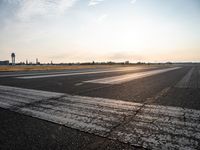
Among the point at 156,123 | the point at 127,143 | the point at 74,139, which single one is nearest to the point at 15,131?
the point at 74,139

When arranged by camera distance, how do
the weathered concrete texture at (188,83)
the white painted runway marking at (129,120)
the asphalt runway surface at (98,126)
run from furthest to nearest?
1. the weathered concrete texture at (188,83)
2. the white painted runway marking at (129,120)
3. the asphalt runway surface at (98,126)

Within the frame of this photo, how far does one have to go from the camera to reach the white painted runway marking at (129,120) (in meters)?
2.96

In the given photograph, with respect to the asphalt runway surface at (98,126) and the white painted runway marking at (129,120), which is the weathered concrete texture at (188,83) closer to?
the asphalt runway surface at (98,126)

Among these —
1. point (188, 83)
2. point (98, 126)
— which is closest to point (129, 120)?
point (98, 126)

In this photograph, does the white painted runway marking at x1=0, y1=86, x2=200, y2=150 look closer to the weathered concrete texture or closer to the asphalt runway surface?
the asphalt runway surface

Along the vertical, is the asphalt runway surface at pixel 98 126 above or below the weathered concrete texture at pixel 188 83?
below

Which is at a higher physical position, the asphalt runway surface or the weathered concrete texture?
the weathered concrete texture

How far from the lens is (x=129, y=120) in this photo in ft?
13.1

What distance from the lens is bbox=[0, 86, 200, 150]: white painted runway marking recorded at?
2965 mm

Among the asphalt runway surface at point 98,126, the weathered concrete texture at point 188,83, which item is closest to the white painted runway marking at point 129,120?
the asphalt runway surface at point 98,126

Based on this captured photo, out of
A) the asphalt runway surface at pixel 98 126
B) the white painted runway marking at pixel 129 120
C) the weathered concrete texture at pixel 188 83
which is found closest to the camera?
the asphalt runway surface at pixel 98 126

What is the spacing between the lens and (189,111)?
4809mm

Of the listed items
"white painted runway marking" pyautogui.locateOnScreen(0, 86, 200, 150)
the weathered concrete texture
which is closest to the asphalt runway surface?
"white painted runway marking" pyautogui.locateOnScreen(0, 86, 200, 150)

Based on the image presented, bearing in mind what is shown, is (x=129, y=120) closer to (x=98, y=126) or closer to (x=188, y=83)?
(x=98, y=126)
